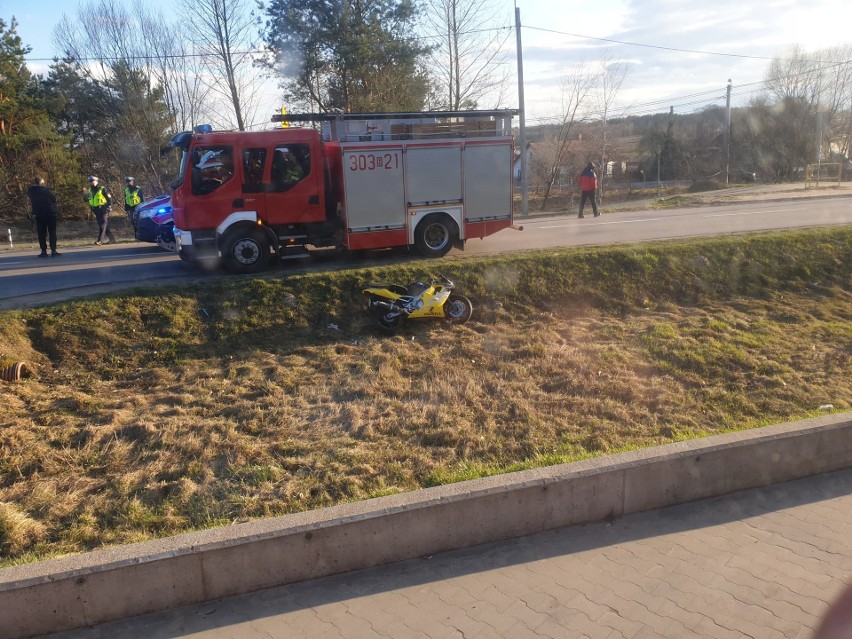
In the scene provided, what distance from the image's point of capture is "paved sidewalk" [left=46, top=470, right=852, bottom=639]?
3.74 metres

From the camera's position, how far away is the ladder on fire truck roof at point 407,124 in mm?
12148

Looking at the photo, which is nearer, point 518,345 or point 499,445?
point 499,445

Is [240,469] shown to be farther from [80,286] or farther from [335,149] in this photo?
[335,149]

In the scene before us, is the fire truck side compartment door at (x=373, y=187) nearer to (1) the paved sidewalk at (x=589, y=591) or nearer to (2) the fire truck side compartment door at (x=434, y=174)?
(2) the fire truck side compartment door at (x=434, y=174)

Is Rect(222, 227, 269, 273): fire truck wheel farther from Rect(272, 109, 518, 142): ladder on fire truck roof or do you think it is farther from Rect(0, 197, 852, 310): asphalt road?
Rect(272, 109, 518, 142): ladder on fire truck roof

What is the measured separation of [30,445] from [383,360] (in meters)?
3.80

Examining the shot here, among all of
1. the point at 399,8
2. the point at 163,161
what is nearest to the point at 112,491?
the point at 399,8

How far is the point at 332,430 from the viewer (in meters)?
6.61

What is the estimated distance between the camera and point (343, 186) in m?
11.9

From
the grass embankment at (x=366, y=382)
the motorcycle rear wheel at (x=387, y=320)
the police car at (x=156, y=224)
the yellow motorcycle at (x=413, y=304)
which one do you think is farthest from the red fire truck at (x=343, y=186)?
the police car at (x=156, y=224)

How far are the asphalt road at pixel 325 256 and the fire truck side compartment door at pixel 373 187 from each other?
74cm

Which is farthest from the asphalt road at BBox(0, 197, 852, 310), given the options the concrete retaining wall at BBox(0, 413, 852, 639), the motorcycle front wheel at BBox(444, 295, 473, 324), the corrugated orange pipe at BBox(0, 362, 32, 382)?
the concrete retaining wall at BBox(0, 413, 852, 639)

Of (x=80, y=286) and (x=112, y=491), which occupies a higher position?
(x=80, y=286)

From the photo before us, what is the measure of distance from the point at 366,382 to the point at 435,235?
5.74 meters
